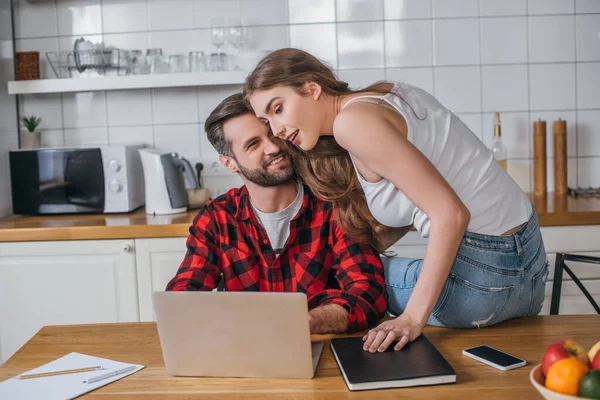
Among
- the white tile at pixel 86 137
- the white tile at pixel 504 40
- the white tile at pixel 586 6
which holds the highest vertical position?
the white tile at pixel 586 6

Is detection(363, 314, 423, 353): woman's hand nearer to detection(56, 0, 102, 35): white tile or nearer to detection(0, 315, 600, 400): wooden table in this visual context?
detection(0, 315, 600, 400): wooden table

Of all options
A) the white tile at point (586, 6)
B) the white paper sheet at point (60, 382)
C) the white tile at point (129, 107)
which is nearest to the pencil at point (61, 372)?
the white paper sheet at point (60, 382)

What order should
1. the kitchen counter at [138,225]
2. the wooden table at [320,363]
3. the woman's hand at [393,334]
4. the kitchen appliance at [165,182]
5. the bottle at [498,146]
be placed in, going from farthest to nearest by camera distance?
the bottle at [498,146], the kitchen appliance at [165,182], the kitchen counter at [138,225], the woman's hand at [393,334], the wooden table at [320,363]

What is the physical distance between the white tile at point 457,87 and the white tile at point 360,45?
0.86 ft

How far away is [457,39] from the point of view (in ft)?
9.93

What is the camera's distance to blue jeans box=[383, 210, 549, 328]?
56.8 inches

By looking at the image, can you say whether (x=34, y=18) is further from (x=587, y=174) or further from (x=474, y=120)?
(x=587, y=174)

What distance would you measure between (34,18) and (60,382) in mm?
2376

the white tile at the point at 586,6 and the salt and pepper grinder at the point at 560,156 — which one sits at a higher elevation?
the white tile at the point at 586,6

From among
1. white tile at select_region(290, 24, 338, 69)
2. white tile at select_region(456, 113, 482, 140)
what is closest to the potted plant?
white tile at select_region(290, 24, 338, 69)

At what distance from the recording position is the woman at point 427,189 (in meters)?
1.33

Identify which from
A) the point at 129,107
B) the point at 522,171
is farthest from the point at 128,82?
the point at 522,171

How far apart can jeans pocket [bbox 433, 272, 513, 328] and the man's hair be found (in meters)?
0.70

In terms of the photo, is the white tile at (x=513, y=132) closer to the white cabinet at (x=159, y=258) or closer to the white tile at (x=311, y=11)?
the white tile at (x=311, y=11)
